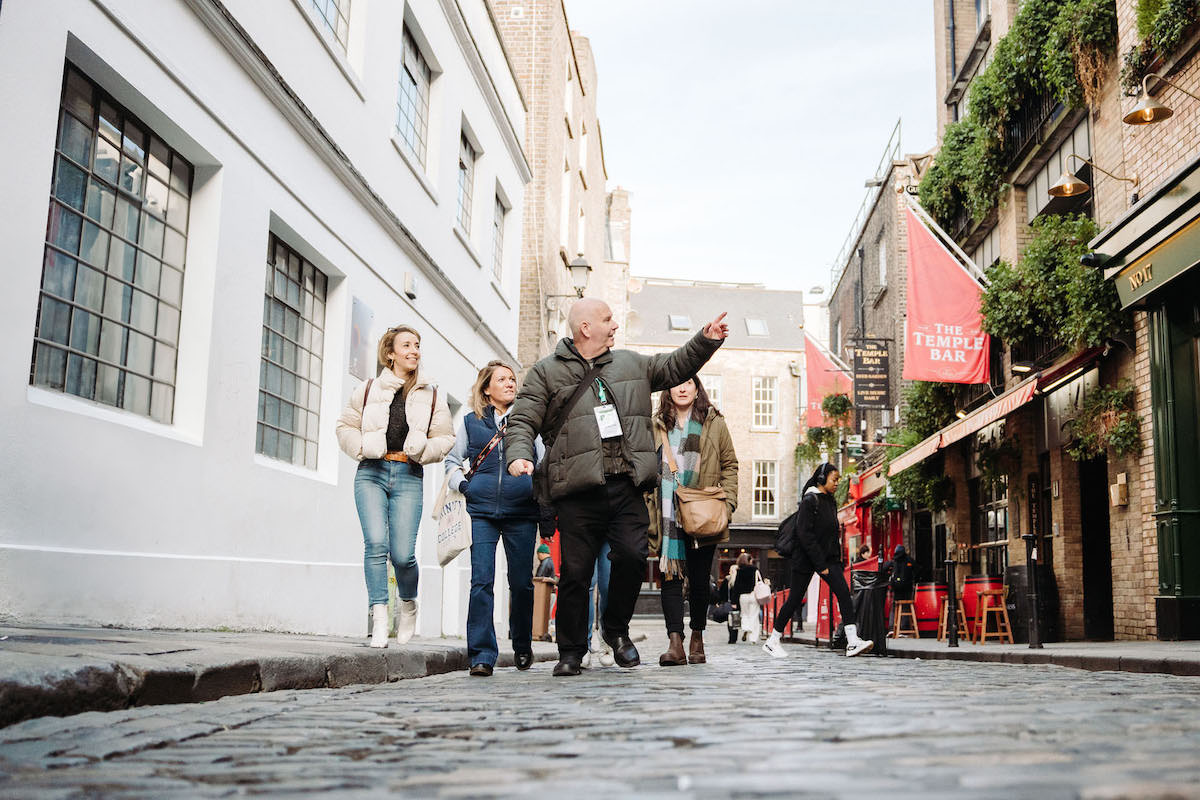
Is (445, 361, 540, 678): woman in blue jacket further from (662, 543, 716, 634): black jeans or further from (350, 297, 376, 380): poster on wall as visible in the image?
(350, 297, 376, 380): poster on wall

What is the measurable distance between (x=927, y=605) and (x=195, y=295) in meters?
12.1

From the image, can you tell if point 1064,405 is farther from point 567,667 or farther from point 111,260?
point 111,260

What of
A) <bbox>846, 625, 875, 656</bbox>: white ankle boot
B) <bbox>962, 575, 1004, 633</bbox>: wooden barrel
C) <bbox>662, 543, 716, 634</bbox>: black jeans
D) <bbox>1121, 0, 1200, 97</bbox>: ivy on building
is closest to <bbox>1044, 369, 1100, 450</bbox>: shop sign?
<bbox>962, 575, 1004, 633</bbox>: wooden barrel

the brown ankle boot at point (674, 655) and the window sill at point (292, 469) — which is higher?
the window sill at point (292, 469)

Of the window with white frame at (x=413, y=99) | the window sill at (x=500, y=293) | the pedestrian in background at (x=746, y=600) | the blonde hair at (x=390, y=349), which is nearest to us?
the blonde hair at (x=390, y=349)

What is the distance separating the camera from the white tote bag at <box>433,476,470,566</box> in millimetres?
6699

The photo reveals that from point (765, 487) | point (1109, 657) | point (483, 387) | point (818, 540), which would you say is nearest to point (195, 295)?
point (483, 387)

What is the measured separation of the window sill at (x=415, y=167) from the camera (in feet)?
37.9

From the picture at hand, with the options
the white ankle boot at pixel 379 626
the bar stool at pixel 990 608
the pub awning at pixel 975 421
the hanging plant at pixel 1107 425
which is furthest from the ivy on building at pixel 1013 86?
the white ankle boot at pixel 379 626

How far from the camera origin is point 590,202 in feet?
101

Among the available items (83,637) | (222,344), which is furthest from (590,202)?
(83,637)

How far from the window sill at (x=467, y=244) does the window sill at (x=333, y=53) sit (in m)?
3.97

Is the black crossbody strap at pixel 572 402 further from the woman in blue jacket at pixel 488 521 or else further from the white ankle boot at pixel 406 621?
the white ankle boot at pixel 406 621

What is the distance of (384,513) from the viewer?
6.69m
